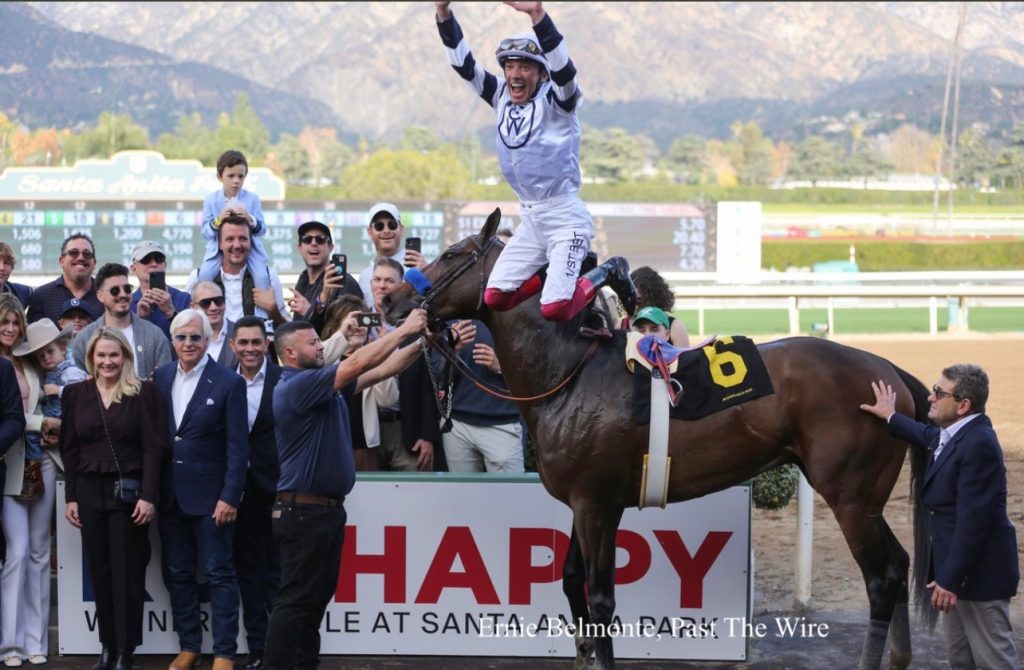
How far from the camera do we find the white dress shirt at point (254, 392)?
20.6 feet

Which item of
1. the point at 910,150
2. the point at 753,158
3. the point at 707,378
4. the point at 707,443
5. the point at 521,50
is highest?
the point at 753,158

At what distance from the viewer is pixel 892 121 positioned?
4970 inches

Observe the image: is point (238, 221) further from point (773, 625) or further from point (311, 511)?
point (773, 625)

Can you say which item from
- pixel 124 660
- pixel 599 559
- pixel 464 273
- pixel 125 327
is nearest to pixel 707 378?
pixel 599 559

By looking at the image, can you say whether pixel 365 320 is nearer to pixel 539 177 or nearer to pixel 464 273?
pixel 464 273

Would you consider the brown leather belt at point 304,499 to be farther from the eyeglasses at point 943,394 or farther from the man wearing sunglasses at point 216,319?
the eyeglasses at point 943,394

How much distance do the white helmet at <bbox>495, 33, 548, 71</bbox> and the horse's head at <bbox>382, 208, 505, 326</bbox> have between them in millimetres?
702

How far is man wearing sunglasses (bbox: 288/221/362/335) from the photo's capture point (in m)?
7.16

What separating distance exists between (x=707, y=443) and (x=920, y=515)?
1.11 meters

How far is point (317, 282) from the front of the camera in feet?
25.3

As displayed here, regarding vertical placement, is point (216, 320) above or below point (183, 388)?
above

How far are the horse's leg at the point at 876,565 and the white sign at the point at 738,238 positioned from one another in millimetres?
18406

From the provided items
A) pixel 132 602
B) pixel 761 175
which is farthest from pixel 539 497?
pixel 761 175

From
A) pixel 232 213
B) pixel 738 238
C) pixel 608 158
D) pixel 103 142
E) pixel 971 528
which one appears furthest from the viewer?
pixel 608 158
